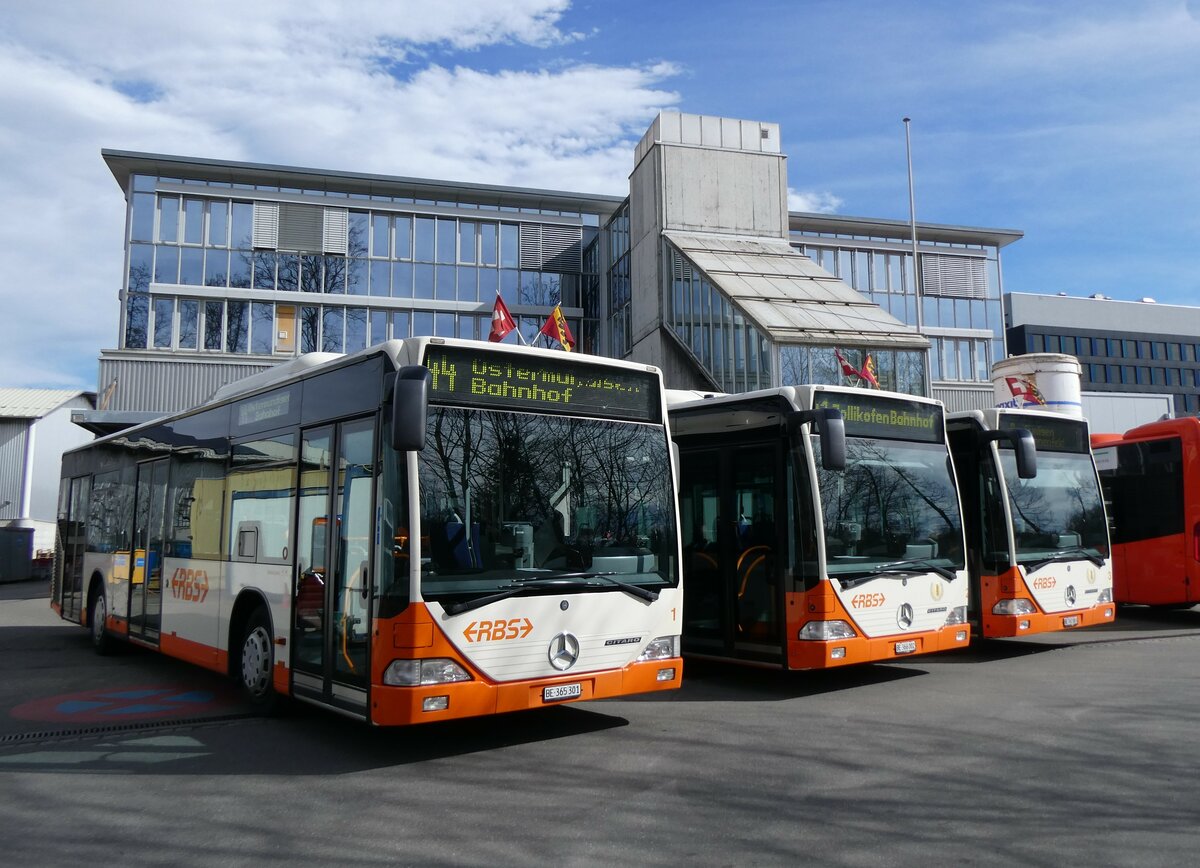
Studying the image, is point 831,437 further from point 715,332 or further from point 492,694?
point 715,332

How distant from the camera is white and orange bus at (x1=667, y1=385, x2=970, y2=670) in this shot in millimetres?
9188

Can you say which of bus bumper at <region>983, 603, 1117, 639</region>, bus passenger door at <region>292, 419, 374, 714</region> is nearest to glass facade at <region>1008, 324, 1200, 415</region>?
bus bumper at <region>983, 603, 1117, 639</region>

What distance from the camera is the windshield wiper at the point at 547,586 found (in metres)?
6.51

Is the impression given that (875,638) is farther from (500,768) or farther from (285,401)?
(285,401)

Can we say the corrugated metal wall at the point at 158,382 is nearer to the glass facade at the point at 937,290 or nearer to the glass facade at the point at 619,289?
the glass facade at the point at 619,289

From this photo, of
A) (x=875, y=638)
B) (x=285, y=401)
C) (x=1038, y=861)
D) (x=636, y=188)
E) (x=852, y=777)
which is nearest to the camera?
(x=1038, y=861)

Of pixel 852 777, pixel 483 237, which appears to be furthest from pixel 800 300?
pixel 852 777

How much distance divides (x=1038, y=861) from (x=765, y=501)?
5.30 metres

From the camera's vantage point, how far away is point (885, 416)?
Result: 10.1m

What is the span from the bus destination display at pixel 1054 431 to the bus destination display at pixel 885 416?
73.0 inches

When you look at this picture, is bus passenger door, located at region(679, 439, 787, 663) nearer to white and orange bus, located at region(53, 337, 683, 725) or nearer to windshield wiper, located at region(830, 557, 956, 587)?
windshield wiper, located at region(830, 557, 956, 587)

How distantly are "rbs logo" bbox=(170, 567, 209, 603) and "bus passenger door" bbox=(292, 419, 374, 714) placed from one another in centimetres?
225

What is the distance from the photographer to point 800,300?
2523cm

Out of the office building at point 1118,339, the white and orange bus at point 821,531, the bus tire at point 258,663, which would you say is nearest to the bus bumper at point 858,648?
the white and orange bus at point 821,531
